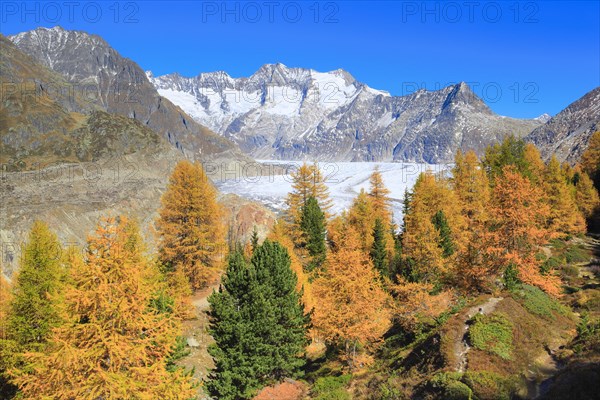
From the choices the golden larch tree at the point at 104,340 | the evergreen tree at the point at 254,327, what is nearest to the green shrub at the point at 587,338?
the evergreen tree at the point at 254,327

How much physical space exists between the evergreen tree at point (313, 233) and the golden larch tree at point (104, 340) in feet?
102

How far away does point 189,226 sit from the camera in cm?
Answer: 3512

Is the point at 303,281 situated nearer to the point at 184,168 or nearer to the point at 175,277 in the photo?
the point at 175,277

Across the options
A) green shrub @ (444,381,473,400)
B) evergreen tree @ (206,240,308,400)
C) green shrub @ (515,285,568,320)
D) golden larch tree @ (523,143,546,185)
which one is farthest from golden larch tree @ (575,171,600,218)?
green shrub @ (444,381,473,400)

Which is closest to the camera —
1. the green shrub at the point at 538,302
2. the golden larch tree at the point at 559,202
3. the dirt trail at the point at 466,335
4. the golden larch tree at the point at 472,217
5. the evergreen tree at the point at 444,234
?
the dirt trail at the point at 466,335

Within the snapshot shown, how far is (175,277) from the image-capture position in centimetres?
3231

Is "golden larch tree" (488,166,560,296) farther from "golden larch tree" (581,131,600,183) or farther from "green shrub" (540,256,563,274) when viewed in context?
"golden larch tree" (581,131,600,183)

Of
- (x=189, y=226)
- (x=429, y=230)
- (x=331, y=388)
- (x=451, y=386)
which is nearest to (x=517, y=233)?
(x=429, y=230)

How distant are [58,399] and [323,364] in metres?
20.4

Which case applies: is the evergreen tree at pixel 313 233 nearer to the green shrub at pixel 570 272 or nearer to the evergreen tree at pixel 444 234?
the evergreen tree at pixel 444 234

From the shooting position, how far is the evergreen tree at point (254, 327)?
23.2m

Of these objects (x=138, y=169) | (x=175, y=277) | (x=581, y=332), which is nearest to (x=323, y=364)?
(x=175, y=277)

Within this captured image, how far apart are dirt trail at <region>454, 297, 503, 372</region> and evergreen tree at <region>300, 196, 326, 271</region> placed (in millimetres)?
21444

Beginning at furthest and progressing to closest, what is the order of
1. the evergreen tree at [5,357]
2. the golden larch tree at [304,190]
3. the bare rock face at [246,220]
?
the bare rock face at [246,220] → the golden larch tree at [304,190] → the evergreen tree at [5,357]
